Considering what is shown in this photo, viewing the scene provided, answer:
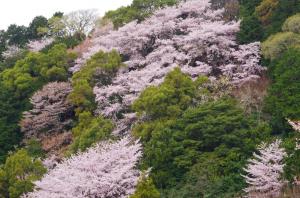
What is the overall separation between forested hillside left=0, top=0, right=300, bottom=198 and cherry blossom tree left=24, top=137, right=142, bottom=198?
0.05 meters

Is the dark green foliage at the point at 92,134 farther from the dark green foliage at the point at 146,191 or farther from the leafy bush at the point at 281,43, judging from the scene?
the leafy bush at the point at 281,43

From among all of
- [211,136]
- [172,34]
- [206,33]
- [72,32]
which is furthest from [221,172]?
[72,32]

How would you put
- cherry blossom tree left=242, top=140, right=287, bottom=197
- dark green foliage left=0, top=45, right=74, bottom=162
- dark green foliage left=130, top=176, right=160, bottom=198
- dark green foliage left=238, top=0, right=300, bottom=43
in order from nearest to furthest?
dark green foliage left=130, top=176, right=160, bottom=198, cherry blossom tree left=242, top=140, right=287, bottom=197, dark green foliage left=238, top=0, right=300, bottom=43, dark green foliage left=0, top=45, right=74, bottom=162

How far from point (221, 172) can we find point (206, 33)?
1340cm

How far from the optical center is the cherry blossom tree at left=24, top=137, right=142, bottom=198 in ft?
73.3

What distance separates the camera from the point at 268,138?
22406 mm

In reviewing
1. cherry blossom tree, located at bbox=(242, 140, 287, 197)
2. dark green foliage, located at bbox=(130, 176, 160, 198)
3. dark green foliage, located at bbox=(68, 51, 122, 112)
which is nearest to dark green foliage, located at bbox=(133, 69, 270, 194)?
cherry blossom tree, located at bbox=(242, 140, 287, 197)

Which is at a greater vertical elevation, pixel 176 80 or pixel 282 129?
pixel 176 80

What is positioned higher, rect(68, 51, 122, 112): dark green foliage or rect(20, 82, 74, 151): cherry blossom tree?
rect(68, 51, 122, 112): dark green foliage

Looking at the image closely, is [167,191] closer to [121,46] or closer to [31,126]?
[31,126]

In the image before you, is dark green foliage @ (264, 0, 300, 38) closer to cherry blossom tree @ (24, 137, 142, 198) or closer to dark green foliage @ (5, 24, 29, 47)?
cherry blossom tree @ (24, 137, 142, 198)

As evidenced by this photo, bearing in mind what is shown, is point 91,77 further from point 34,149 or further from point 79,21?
point 79,21

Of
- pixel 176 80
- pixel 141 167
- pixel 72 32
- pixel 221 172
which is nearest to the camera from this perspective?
pixel 221 172

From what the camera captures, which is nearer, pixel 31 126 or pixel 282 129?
pixel 282 129
